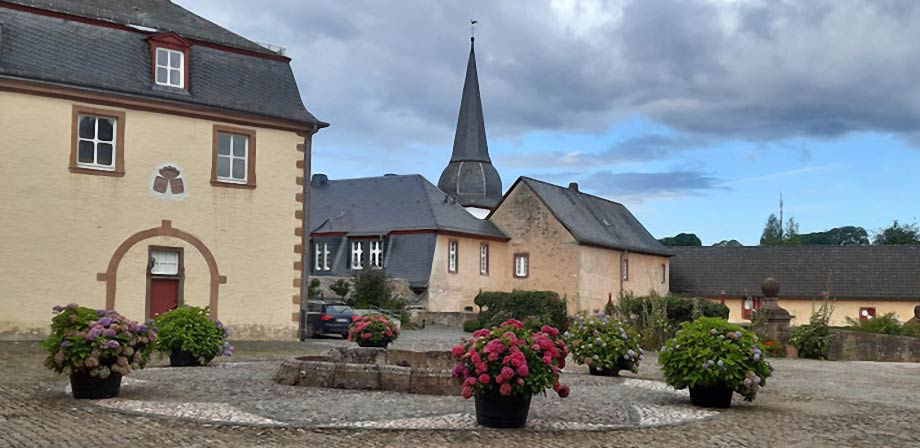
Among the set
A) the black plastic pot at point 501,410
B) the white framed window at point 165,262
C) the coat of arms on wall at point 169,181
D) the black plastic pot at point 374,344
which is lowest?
the black plastic pot at point 501,410

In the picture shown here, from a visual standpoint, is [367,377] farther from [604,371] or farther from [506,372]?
[604,371]

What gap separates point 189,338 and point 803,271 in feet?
146

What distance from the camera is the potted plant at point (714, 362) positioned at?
1122cm

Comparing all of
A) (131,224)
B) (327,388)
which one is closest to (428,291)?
(131,224)

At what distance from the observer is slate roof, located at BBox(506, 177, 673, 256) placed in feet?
154

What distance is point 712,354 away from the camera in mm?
11250

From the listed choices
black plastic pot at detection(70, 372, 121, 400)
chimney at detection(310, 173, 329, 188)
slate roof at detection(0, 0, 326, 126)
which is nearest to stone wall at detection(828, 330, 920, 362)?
slate roof at detection(0, 0, 326, 126)

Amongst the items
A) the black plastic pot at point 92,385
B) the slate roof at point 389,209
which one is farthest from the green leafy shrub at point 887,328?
the black plastic pot at point 92,385

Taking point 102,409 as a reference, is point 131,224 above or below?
above

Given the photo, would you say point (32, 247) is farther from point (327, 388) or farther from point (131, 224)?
point (327, 388)

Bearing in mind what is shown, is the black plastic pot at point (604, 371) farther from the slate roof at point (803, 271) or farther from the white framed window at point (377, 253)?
the slate roof at point (803, 271)

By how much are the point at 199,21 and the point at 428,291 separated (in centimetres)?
1951

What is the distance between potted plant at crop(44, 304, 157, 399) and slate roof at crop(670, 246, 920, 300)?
4196cm

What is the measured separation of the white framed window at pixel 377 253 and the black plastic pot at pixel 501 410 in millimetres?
35280
